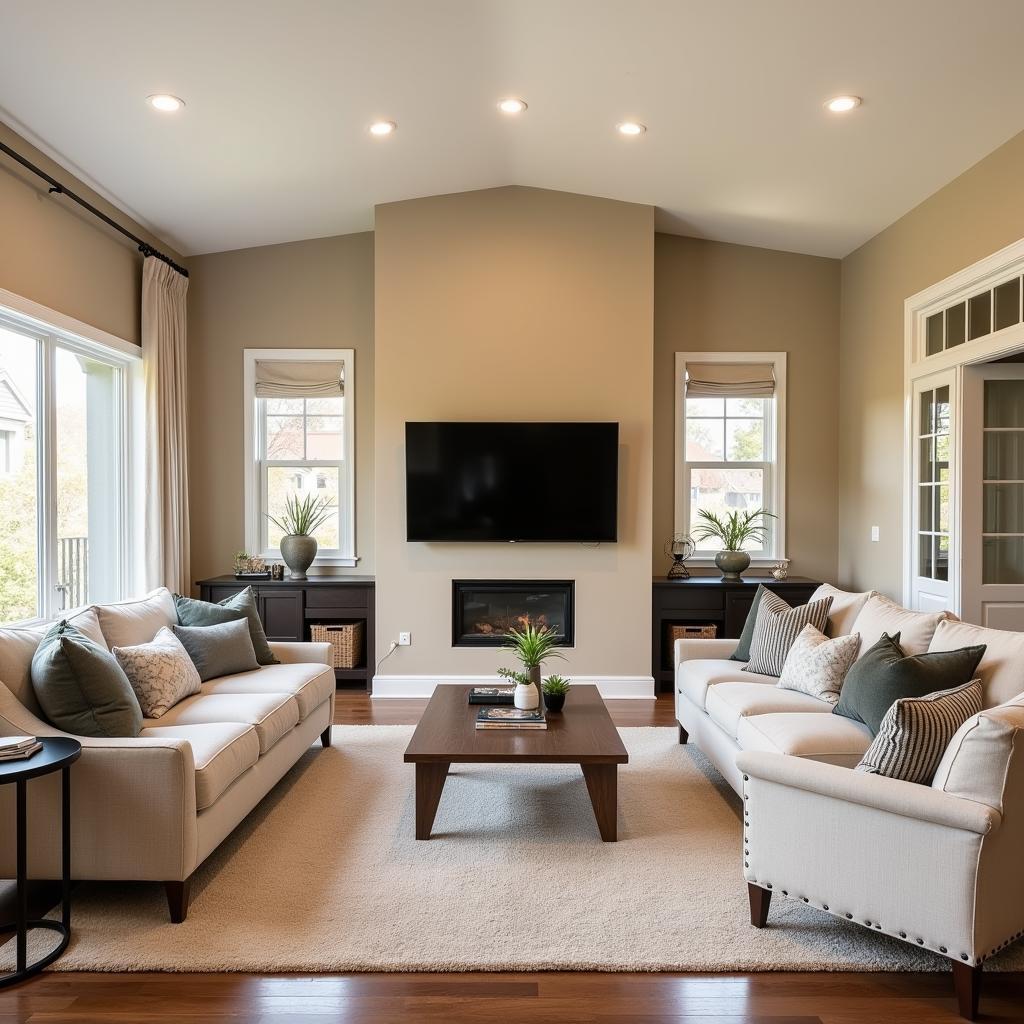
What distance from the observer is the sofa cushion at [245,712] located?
324cm

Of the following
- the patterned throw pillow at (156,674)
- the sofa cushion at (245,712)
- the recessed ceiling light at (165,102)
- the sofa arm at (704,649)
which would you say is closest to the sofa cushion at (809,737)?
the sofa arm at (704,649)

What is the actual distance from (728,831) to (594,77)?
355 centimetres

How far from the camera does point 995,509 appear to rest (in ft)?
14.5

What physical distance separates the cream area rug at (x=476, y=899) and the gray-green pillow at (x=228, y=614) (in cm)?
83

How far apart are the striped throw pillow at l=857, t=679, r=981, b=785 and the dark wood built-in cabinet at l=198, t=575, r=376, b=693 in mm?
3868

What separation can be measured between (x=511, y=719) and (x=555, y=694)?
1.01 ft

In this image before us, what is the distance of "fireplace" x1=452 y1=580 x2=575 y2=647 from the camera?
5.61m

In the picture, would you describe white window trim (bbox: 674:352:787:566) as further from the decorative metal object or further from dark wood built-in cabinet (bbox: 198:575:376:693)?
dark wood built-in cabinet (bbox: 198:575:376:693)

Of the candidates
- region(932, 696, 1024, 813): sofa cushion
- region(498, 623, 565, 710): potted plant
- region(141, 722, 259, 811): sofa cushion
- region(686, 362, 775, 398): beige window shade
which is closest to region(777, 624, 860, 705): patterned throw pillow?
region(498, 623, 565, 710): potted plant

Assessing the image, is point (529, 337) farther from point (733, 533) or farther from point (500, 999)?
point (500, 999)

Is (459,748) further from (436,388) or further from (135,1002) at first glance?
(436,388)

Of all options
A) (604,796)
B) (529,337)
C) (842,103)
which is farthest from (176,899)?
(842,103)

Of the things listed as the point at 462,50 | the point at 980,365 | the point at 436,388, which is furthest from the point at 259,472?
the point at 980,365

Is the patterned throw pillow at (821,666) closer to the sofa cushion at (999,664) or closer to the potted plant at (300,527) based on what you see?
the sofa cushion at (999,664)
